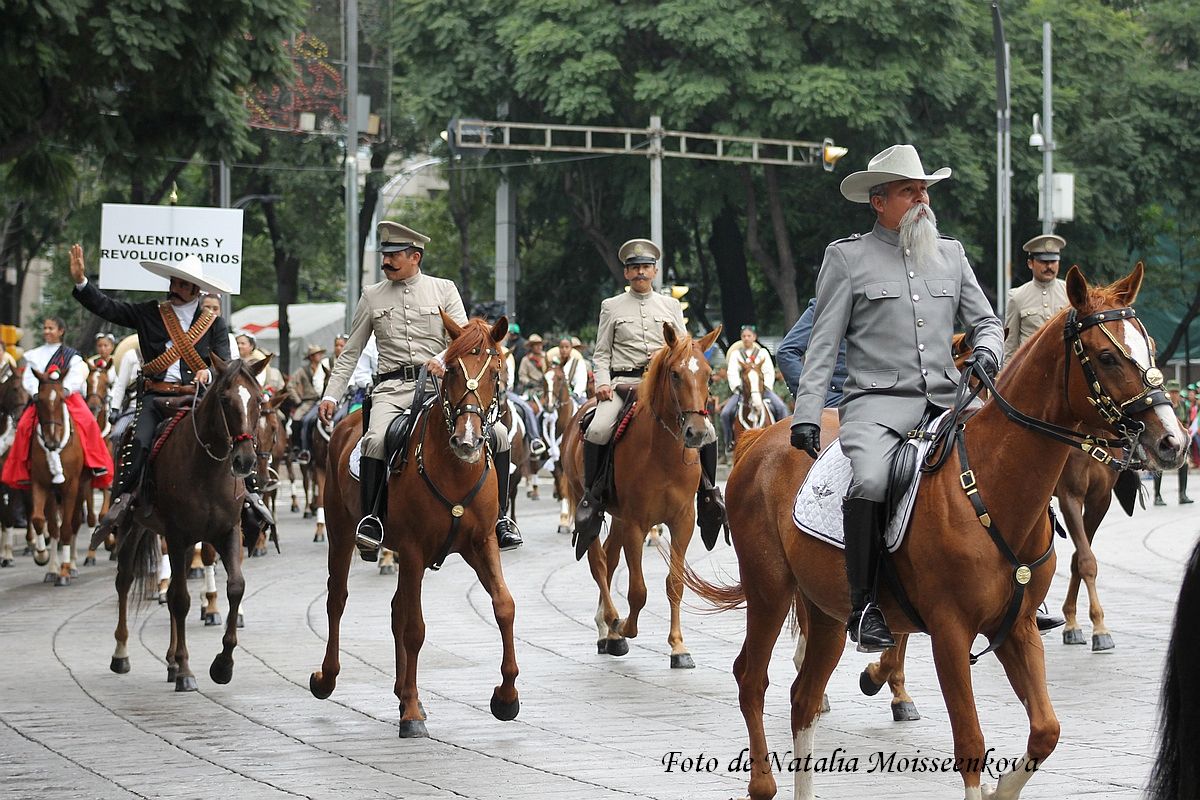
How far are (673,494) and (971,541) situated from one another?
619 centimetres

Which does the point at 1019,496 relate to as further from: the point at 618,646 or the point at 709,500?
the point at 709,500

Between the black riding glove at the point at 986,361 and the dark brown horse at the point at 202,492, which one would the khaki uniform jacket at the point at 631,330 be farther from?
the black riding glove at the point at 986,361

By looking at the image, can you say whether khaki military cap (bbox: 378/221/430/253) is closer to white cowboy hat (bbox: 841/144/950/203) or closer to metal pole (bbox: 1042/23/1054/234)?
white cowboy hat (bbox: 841/144/950/203)

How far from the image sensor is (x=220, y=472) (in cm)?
1186

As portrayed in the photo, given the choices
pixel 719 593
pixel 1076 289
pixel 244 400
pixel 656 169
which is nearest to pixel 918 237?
pixel 1076 289

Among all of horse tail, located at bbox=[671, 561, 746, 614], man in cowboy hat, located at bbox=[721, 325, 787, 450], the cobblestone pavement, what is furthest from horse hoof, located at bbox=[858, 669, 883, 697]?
man in cowboy hat, located at bbox=[721, 325, 787, 450]

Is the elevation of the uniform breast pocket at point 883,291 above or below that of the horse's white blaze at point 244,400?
above

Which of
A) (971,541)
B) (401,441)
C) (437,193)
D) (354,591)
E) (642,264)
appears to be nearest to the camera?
(971,541)

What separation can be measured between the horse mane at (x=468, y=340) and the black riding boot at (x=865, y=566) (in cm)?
314

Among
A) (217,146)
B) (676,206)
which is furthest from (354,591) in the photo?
(676,206)

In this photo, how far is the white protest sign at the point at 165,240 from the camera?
21.0 meters

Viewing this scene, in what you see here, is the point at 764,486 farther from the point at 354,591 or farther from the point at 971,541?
the point at 354,591

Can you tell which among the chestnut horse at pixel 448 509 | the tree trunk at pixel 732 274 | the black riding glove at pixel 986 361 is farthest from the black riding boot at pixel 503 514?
the tree trunk at pixel 732 274

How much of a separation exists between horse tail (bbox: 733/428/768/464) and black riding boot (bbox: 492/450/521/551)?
192 cm
